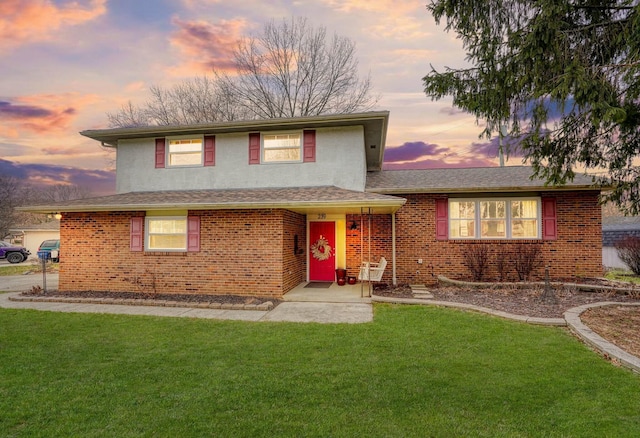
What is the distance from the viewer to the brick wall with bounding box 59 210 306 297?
9359mm

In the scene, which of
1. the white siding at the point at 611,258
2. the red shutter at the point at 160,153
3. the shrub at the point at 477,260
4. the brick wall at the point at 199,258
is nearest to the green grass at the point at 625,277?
the shrub at the point at 477,260

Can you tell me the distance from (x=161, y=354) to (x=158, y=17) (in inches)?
488

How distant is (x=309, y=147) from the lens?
36.9ft

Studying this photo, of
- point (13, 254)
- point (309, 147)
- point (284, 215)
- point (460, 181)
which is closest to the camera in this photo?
point (284, 215)

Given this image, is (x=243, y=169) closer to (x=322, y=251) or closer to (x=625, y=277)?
(x=322, y=251)

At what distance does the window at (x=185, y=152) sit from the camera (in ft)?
39.2

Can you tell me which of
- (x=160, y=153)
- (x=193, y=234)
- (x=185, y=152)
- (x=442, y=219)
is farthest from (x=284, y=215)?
(x=160, y=153)

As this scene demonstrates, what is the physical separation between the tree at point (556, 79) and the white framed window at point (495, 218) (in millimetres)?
3774

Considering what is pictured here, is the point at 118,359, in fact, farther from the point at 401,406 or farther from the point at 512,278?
the point at 512,278

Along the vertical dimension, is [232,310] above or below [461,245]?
below

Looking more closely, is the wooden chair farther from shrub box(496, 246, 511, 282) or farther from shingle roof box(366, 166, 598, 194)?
shrub box(496, 246, 511, 282)

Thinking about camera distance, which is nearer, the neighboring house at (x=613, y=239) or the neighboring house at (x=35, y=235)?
the neighboring house at (x=613, y=239)

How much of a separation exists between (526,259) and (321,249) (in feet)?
21.7

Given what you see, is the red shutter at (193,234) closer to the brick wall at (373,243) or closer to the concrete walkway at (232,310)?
the concrete walkway at (232,310)
